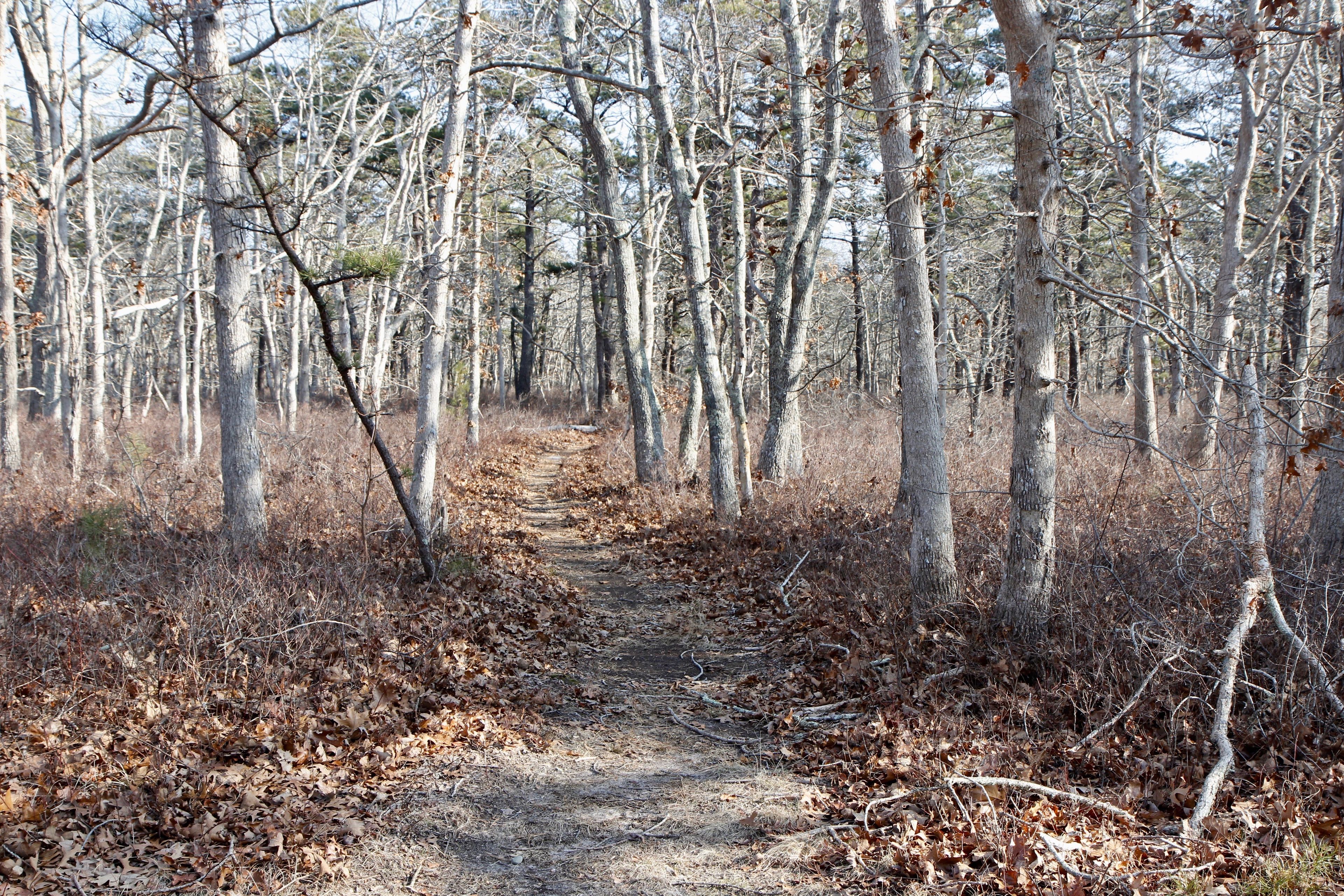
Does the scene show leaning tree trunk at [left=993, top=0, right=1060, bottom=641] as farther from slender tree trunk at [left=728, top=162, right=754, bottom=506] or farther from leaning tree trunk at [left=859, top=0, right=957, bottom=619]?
slender tree trunk at [left=728, top=162, right=754, bottom=506]

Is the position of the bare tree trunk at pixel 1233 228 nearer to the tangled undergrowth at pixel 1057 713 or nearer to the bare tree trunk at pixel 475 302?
the tangled undergrowth at pixel 1057 713

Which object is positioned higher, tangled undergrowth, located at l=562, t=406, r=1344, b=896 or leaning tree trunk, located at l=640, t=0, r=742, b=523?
leaning tree trunk, located at l=640, t=0, r=742, b=523

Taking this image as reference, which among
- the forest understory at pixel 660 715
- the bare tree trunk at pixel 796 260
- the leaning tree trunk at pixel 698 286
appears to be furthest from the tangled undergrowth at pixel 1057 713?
the bare tree trunk at pixel 796 260

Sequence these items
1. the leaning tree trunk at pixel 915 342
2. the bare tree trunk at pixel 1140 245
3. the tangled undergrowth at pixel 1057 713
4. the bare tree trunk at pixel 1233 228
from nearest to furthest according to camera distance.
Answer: the tangled undergrowth at pixel 1057 713 < the leaning tree trunk at pixel 915 342 < the bare tree trunk at pixel 1233 228 < the bare tree trunk at pixel 1140 245

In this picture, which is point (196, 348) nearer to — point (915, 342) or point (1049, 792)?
point (915, 342)

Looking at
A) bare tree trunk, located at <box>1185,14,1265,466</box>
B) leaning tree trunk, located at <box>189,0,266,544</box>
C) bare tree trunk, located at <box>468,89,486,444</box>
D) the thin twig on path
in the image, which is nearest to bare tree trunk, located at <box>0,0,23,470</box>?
bare tree trunk, located at <box>468,89,486,444</box>

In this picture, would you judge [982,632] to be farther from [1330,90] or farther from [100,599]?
[1330,90]

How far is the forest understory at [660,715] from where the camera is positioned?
12.5 feet

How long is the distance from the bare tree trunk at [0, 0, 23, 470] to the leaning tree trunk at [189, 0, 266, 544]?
699cm

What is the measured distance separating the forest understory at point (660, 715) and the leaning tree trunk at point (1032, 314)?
385 mm

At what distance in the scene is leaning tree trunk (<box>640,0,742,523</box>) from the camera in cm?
1020

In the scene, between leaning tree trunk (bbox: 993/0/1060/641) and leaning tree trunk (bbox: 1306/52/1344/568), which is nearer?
leaning tree trunk (bbox: 993/0/1060/641)

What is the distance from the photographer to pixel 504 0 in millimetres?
15109

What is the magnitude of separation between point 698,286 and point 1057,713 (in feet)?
22.2
